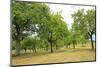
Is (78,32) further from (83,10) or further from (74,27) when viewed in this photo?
(83,10)

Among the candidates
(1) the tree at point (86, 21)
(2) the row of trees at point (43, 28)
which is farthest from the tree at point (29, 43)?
(1) the tree at point (86, 21)

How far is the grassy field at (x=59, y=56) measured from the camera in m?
2.33

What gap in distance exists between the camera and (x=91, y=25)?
266cm

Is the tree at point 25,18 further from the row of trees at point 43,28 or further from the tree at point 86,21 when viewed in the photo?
the tree at point 86,21

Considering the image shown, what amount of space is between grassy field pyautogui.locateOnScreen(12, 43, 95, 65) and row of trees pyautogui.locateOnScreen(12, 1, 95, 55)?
7 centimetres

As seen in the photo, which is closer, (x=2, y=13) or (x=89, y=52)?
(x=2, y=13)

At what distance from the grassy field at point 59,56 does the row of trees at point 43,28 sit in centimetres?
7

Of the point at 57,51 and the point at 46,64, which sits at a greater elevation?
the point at 57,51

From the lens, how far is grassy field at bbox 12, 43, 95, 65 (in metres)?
2.33

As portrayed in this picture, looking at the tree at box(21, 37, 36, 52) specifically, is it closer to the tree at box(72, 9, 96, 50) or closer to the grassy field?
the grassy field

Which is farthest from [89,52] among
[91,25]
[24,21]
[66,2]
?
[24,21]

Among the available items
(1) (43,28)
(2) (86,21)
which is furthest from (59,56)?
(2) (86,21)

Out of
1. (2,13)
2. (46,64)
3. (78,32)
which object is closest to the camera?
(2,13)

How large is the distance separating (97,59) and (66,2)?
2.93 feet
